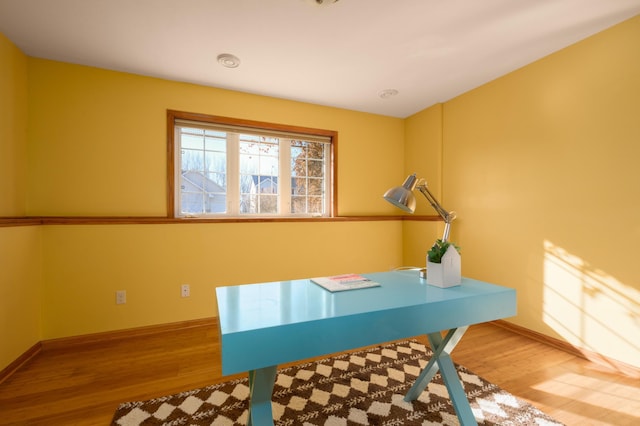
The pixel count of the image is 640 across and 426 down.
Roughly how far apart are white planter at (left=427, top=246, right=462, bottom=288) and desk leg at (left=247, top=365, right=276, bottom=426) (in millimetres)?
915

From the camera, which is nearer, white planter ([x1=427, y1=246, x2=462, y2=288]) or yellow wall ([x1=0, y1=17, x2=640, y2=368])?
white planter ([x1=427, y1=246, x2=462, y2=288])

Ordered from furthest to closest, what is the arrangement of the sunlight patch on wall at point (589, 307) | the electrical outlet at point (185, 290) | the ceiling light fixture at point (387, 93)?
the ceiling light fixture at point (387, 93) → the electrical outlet at point (185, 290) → the sunlight patch on wall at point (589, 307)

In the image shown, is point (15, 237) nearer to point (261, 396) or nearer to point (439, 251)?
point (261, 396)

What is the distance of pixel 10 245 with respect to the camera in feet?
6.63

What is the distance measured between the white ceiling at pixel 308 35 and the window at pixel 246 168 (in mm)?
511

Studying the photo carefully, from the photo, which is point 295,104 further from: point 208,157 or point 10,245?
point 10,245

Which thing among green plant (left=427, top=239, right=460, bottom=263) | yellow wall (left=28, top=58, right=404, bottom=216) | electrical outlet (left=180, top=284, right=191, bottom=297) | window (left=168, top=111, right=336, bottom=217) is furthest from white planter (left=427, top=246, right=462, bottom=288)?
yellow wall (left=28, top=58, right=404, bottom=216)

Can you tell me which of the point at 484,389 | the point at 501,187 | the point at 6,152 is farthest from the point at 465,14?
the point at 6,152

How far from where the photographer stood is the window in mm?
2957

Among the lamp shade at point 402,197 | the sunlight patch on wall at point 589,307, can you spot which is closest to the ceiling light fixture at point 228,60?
the lamp shade at point 402,197

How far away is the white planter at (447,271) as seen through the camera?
4.75 feet

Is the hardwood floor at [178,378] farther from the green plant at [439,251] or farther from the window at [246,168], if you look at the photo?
the window at [246,168]

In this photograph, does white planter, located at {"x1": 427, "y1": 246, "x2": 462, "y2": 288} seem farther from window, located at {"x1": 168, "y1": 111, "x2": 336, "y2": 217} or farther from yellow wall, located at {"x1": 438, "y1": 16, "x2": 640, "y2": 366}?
window, located at {"x1": 168, "y1": 111, "x2": 336, "y2": 217}

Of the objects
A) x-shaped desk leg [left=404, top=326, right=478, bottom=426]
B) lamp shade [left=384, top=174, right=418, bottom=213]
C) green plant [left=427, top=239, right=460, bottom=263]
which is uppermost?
lamp shade [left=384, top=174, right=418, bottom=213]
